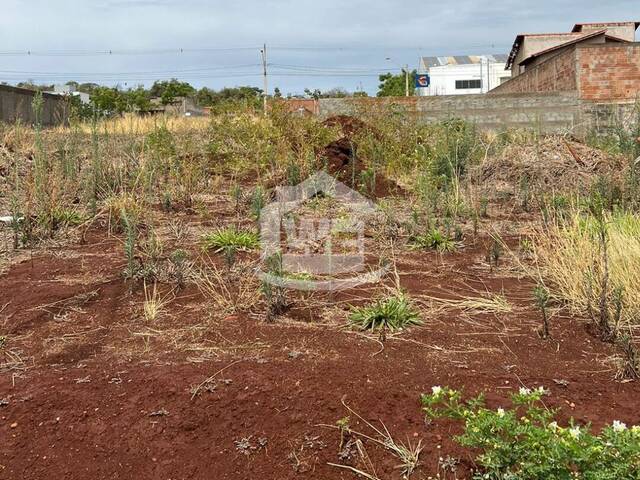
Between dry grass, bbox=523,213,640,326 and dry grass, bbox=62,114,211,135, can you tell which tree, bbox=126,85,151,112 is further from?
dry grass, bbox=523,213,640,326

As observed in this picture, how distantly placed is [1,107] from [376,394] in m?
15.5

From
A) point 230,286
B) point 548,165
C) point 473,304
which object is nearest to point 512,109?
point 548,165

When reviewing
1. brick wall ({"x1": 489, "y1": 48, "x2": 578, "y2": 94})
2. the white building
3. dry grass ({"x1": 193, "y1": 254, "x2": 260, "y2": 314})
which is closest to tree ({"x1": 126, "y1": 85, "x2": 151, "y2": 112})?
brick wall ({"x1": 489, "y1": 48, "x2": 578, "y2": 94})

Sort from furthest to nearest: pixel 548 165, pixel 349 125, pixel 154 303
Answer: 1. pixel 349 125
2. pixel 548 165
3. pixel 154 303

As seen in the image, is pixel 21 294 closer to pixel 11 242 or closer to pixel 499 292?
pixel 11 242

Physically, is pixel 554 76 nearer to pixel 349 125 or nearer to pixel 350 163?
pixel 349 125

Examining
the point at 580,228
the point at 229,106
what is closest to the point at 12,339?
the point at 580,228

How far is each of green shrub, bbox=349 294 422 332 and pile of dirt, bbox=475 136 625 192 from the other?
466 centimetres

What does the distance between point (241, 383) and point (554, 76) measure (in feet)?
52.0

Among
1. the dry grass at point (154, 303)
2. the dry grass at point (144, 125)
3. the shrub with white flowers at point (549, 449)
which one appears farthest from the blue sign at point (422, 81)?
the shrub with white flowers at point (549, 449)

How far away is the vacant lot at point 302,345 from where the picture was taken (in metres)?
2.16

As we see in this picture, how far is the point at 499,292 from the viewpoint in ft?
12.4

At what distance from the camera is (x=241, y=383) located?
2.55m

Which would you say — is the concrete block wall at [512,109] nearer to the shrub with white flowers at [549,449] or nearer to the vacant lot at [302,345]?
the vacant lot at [302,345]
